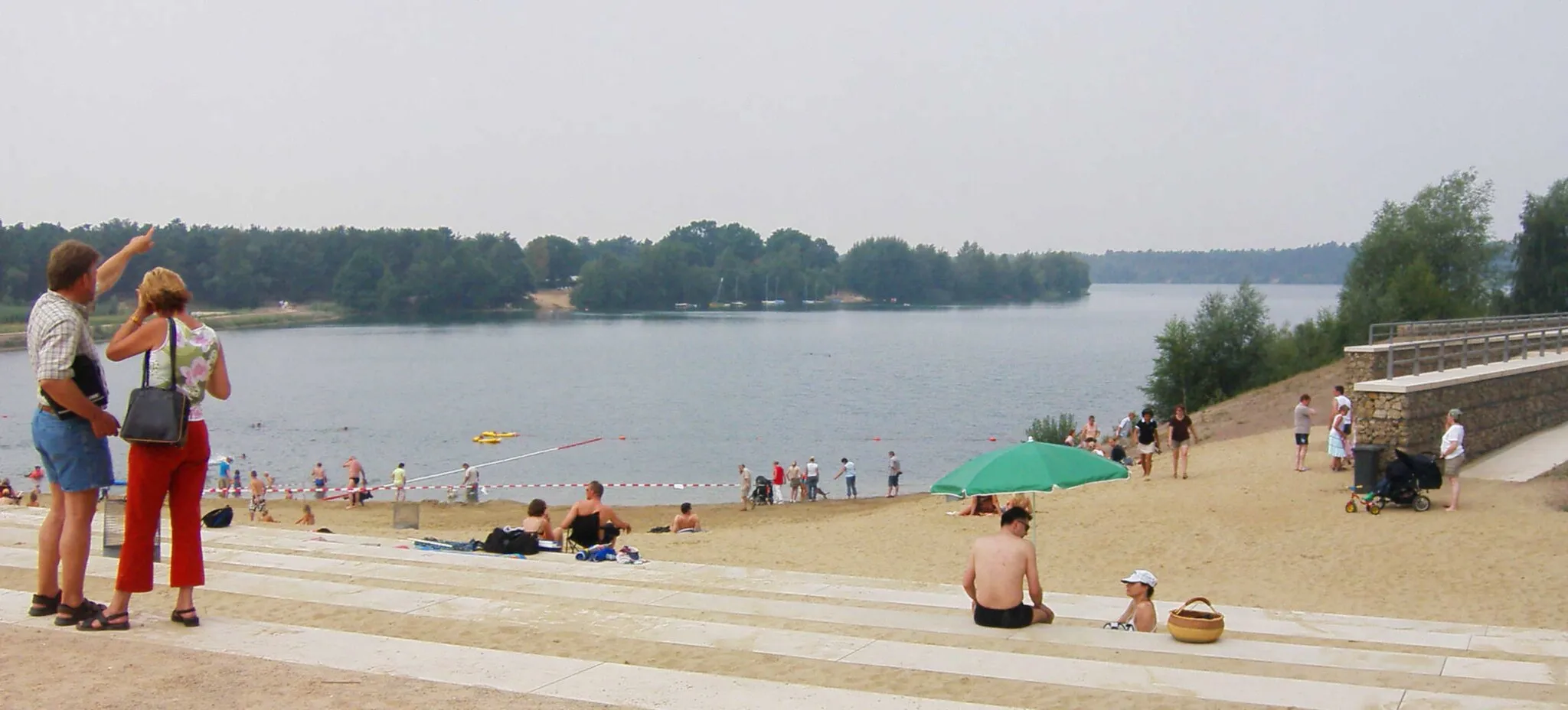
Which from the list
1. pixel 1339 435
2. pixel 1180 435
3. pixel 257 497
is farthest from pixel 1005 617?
pixel 257 497

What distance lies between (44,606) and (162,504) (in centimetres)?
119

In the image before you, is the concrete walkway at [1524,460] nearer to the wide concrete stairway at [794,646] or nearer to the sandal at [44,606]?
the wide concrete stairway at [794,646]

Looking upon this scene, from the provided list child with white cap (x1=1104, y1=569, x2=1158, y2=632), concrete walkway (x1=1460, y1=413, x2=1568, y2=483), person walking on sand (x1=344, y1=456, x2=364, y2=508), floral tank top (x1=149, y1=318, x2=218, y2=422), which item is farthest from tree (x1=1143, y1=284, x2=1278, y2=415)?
floral tank top (x1=149, y1=318, x2=218, y2=422)

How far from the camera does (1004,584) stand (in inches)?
304

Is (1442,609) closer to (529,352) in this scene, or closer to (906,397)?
(906,397)

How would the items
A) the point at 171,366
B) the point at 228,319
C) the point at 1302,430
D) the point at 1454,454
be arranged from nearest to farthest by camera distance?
the point at 171,366
the point at 1454,454
the point at 1302,430
the point at 228,319

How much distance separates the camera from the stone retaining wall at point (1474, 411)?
19.8 metres

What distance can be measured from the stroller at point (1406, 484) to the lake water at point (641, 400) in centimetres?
2281

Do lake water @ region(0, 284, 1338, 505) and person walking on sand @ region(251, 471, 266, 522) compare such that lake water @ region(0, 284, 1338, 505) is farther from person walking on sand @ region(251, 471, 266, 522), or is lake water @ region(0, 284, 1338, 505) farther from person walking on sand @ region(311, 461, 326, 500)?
A: person walking on sand @ region(251, 471, 266, 522)

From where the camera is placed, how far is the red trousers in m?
6.35

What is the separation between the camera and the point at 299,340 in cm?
13000

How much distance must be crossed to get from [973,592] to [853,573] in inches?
271

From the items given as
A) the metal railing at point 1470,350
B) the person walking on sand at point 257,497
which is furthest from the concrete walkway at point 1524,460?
the person walking on sand at point 257,497

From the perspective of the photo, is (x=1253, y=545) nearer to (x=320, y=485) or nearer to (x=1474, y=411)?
(x=1474, y=411)
